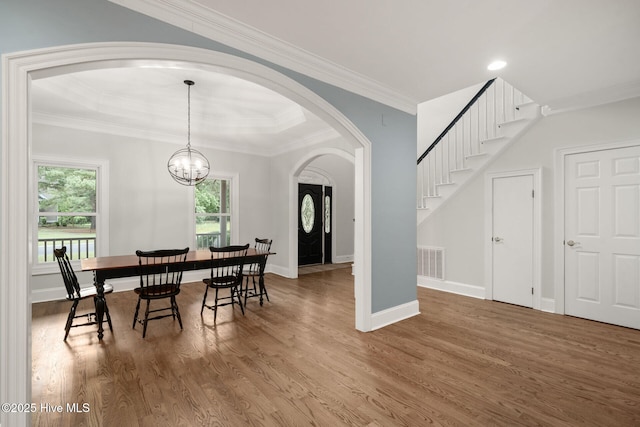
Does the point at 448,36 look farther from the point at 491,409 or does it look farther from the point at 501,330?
the point at 501,330

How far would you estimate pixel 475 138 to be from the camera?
5.27m

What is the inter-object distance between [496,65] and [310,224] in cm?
577

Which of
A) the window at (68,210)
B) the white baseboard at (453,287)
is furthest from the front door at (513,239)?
the window at (68,210)

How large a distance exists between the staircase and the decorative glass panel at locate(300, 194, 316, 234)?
3.07 m

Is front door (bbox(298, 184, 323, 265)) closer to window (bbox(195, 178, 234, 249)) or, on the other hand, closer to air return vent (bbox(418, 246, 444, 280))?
window (bbox(195, 178, 234, 249))

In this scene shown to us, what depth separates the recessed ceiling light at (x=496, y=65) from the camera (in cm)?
300

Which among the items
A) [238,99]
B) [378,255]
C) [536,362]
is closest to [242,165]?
[238,99]

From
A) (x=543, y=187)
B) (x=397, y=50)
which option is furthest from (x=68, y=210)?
(x=543, y=187)

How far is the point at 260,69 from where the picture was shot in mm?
2553

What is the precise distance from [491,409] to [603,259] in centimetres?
306

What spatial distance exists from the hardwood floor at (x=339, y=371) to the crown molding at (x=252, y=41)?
2.75 metres

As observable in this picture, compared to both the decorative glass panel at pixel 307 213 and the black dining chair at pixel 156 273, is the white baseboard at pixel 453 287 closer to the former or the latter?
the decorative glass panel at pixel 307 213

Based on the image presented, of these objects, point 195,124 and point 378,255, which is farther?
point 195,124

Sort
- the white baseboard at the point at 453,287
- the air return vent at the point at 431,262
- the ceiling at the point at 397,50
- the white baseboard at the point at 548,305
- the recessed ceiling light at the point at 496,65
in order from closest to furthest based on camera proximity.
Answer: the ceiling at the point at 397,50 < the recessed ceiling light at the point at 496,65 < the white baseboard at the point at 548,305 < the white baseboard at the point at 453,287 < the air return vent at the point at 431,262
